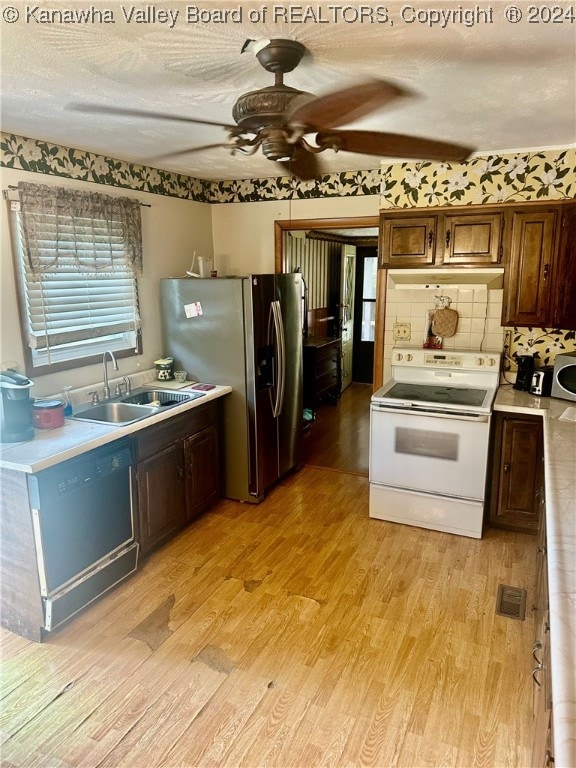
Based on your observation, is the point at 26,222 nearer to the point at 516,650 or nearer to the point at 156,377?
the point at 156,377

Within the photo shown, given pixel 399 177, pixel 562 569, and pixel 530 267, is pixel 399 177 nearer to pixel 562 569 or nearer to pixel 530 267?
pixel 530 267

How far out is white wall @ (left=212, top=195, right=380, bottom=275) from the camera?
13.3ft

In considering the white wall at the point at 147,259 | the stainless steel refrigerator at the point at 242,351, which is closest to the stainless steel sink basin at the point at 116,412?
the white wall at the point at 147,259

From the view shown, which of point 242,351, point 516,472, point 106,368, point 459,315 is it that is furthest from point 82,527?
point 459,315

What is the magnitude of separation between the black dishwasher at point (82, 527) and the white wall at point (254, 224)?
2321mm

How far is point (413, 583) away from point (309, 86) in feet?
8.39

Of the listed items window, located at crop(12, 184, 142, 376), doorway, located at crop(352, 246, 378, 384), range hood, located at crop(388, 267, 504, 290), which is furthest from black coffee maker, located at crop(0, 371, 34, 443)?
doorway, located at crop(352, 246, 378, 384)

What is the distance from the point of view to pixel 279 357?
374 cm

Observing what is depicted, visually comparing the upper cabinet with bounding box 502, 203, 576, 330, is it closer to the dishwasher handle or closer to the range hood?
the range hood

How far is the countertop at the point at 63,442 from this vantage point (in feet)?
7.34

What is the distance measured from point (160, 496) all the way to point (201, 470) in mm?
454

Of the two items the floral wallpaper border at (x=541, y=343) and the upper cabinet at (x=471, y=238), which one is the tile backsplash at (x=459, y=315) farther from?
the upper cabinet at (x=471, y=238)

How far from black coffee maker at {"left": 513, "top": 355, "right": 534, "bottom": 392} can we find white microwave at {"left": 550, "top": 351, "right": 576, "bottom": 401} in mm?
184

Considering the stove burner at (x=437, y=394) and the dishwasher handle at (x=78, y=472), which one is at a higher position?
the stove burner at (x=437, y=394)
